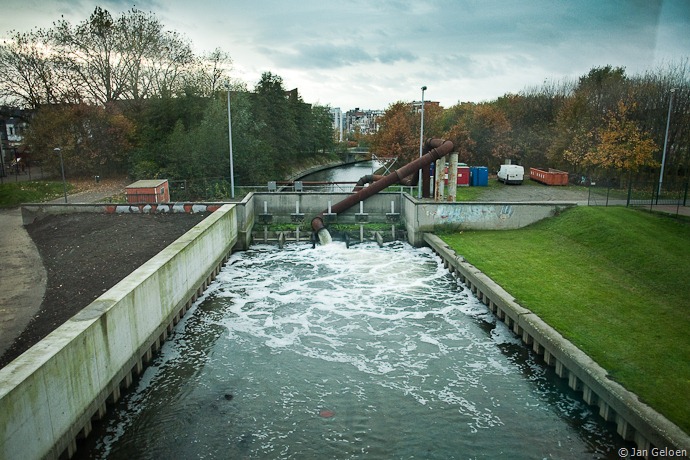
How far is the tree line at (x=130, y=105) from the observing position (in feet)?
126

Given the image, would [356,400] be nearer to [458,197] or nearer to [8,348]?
[8,348]

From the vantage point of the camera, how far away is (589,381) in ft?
37.7

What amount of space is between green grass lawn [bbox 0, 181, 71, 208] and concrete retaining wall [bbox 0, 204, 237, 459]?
1976 centimetres

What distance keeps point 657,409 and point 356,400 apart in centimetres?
656

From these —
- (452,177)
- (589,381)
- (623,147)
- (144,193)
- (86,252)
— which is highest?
(623,147)

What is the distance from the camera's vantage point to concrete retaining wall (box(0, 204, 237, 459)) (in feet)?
26.9

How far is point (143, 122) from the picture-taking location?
144ft

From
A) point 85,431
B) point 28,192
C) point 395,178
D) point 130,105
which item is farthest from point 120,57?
point 85,431

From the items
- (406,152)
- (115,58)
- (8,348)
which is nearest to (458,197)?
(406,152)

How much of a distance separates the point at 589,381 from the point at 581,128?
34757 millimetres

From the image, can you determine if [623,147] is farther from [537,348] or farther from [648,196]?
[537,348]

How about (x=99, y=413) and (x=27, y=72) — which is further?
(x=27, y=72)

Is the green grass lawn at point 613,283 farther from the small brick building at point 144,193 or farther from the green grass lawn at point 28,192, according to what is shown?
the green grass lawn at point 28,192

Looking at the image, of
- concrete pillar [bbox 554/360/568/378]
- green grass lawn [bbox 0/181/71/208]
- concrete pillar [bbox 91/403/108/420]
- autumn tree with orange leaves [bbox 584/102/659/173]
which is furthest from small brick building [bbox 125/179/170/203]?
autumn tree with orange leaves [bbox 584/102/659/173]
